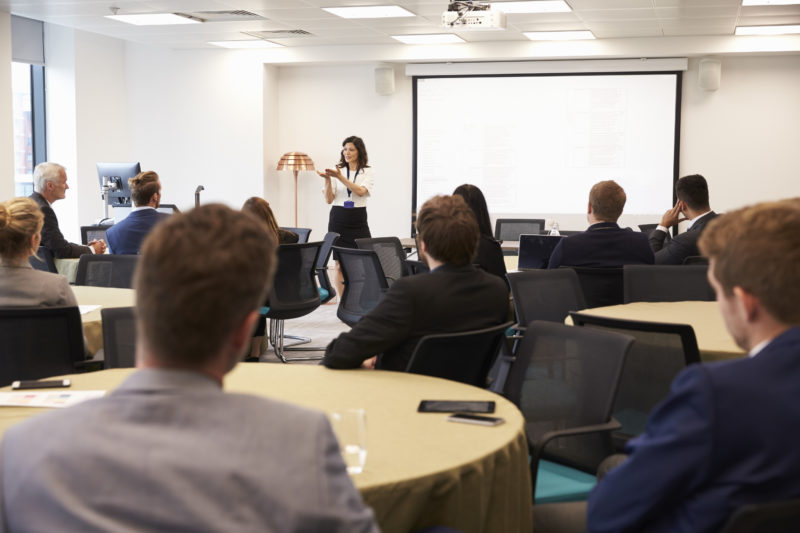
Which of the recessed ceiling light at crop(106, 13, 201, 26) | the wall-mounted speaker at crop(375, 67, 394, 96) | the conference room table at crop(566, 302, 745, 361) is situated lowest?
the conference room table at crop(566, 302, 745, 361)

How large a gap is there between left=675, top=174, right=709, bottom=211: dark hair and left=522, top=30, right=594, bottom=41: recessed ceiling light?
15.5 ft

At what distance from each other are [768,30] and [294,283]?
21.7 ft

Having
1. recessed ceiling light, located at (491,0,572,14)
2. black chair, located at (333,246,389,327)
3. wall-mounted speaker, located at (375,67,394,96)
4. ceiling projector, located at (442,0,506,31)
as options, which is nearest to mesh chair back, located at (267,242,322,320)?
black chair, located at (333,246,389,327)

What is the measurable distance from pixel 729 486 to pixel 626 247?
3.45m

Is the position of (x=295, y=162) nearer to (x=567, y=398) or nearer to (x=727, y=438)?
(x=567, y=398)

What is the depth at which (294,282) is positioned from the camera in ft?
20.0

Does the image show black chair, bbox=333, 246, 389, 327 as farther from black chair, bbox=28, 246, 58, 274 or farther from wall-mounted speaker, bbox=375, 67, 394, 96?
wall-mounted speaker, bbox=375, 67, 394, 96

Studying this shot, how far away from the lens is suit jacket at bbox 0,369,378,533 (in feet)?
3.44

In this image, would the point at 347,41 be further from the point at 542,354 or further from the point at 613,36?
the point at 542,354

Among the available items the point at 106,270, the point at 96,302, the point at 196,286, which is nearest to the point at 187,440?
the point at 196,286

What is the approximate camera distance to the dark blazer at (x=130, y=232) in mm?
5688

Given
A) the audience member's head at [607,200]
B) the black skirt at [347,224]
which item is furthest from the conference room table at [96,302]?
the black skirt at [347,224]

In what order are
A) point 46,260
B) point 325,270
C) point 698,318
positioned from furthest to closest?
1. point 325,270
2. point 46,260
3. point 698,318

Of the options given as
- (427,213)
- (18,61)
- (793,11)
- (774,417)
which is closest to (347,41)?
(18,61)
